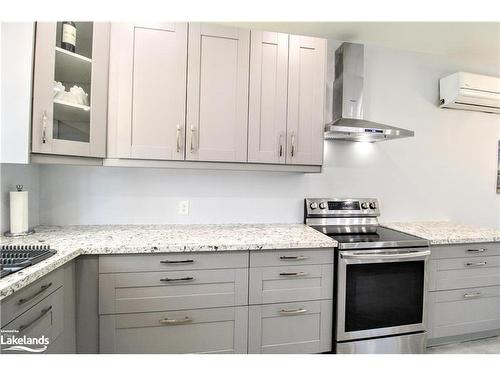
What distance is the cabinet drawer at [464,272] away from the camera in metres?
1.96

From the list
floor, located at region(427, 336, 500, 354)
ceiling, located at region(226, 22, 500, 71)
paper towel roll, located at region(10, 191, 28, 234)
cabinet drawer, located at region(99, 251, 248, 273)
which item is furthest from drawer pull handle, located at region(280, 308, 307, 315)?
paper towel roll, located at region(10, 191, 28, 234)

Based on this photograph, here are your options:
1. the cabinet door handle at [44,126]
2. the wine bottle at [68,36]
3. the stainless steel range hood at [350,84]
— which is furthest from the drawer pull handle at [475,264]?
the wine bottle at [68,36]

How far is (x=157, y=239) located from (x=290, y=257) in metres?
0.81

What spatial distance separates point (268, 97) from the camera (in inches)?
74.3

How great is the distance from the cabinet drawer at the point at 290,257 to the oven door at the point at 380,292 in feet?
0.36

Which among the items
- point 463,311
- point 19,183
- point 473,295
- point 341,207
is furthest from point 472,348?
point 19,183

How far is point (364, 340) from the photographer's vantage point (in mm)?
1774

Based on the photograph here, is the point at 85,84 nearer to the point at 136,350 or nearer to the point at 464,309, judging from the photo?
the point at 136,350

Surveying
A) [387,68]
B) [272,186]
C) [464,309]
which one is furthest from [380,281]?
[387,68]

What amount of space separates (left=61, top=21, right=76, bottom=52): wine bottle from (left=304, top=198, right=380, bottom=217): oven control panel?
6.33 feet

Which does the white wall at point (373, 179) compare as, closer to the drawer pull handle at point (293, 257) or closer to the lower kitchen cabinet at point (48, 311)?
the drawer pull handle at point (293, 257)
